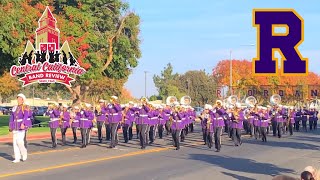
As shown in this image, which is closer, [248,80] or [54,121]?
[54,121]

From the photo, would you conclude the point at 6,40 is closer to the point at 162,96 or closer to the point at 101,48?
the point at 101,48

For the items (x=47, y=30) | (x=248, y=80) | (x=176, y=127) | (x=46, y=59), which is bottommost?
(x=176, y=127)

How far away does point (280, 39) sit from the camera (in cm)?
757

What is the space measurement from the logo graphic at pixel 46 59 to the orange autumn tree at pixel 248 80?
3773cm

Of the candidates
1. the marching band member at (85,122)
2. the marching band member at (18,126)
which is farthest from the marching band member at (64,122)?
the marching band member at (18,126)

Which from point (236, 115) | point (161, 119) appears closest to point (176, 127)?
point (236, 115)

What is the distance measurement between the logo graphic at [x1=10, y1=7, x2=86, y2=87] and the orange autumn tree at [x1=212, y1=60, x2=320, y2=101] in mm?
37727

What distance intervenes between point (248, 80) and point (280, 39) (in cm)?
7087

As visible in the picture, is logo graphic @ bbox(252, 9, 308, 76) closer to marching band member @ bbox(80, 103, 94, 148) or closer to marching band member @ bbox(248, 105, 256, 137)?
marching band member @ bbox(80, 103, 94, 148)

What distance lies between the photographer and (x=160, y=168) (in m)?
15.5

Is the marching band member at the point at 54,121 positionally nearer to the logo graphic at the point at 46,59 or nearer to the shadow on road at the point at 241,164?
the shadow on road at the point at 241,164

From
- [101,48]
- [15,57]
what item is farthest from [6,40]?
[101,48]

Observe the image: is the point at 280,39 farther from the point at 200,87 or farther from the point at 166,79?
the point at 166,79

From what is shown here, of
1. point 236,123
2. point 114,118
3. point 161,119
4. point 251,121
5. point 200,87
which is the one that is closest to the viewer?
point 114,118
